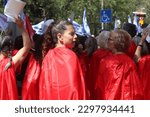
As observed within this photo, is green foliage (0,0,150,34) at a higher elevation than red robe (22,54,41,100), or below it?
below

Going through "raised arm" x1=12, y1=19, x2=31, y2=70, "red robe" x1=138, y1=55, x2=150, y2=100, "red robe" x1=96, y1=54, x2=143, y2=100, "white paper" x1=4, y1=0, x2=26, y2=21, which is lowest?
"red robe" x1=138, y1=55, x2=150, y2=100

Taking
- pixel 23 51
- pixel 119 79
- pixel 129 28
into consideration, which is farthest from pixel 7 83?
pixel 129 28

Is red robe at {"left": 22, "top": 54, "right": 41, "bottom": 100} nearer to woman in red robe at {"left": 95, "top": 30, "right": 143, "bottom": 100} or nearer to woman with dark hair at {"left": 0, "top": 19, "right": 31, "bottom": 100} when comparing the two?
woman with dark hair at {"left": 0, "top": 19, "right": 31, "bottom": 100}

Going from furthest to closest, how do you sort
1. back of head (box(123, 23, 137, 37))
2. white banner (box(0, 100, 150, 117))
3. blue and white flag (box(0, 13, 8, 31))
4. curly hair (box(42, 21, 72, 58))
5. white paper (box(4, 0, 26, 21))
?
back of head (box(123, 23, 137, 37))
blue and white flag (box(0, 13, 8, 31))
curly hair (box(42, 21, 72, 58))
white paper (box(4, 0, 26, 21))
white banner (box(0, 100, 150, 117))

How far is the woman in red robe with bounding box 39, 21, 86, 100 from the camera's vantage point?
13.8ft

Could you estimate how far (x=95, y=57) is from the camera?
620 cm

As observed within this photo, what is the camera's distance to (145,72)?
6.15m

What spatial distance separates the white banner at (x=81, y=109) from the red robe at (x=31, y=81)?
913mm

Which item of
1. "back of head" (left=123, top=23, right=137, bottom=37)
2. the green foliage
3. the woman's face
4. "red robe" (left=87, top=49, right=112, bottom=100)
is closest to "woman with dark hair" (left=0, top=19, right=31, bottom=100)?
the woman's face

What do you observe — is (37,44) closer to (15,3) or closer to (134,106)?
(15,3)

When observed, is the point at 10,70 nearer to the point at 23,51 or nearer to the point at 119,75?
the point at 23,51

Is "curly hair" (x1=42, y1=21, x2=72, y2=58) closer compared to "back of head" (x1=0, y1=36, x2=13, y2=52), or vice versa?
"curly hair" (x1=42, y1=21, x2=72, y2=58)

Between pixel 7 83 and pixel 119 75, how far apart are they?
1070 mm

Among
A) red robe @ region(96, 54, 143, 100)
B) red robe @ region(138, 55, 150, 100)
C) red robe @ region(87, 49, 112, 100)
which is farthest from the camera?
red robe @ region(138, 55, 150, 100)
